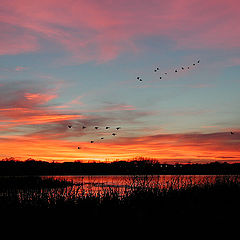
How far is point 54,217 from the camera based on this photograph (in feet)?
50.2

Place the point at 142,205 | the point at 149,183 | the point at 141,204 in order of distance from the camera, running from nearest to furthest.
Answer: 1. the point at 142,205
2. the point at 141,204
3. the point at 149,183

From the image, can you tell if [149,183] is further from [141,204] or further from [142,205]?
[142,205]

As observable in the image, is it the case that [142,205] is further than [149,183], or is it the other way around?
[149,183]

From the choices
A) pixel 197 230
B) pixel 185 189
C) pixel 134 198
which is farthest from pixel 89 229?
pixel 185 189

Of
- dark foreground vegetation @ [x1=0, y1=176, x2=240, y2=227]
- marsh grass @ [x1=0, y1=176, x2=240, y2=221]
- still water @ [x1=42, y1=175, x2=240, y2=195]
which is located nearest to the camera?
dark foreground vegetation @ [x1=0, y1=176, x2=240, y2=227]

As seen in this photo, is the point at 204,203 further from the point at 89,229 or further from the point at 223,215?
the point at 89,229

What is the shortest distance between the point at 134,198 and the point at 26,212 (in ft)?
21.2

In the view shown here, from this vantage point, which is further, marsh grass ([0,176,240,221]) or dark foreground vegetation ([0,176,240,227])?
marsh grass ([0,176,240,221])

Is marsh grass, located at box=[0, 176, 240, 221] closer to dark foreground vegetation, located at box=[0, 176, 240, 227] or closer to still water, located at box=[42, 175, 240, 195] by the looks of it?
dark foreground vegetation, located at box=[0, 176, 240, 227]

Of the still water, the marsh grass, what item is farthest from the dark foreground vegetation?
the still water

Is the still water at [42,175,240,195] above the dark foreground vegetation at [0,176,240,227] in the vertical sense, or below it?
above

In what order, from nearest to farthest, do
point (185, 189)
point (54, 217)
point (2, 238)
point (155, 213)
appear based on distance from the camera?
point (2, 238)
point (54, 217)
point (155, 213)
point (185, 189)

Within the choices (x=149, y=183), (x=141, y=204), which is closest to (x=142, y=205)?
(x=141, y=204)

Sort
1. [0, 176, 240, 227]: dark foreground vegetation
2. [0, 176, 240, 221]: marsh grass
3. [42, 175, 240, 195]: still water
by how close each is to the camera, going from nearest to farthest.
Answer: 1. [0, 176, 240, 227]: dark foreground vegetation
2. [0, 176, 240, 221]: marsh grass
3. [42, 175, 240, 195]: still water
